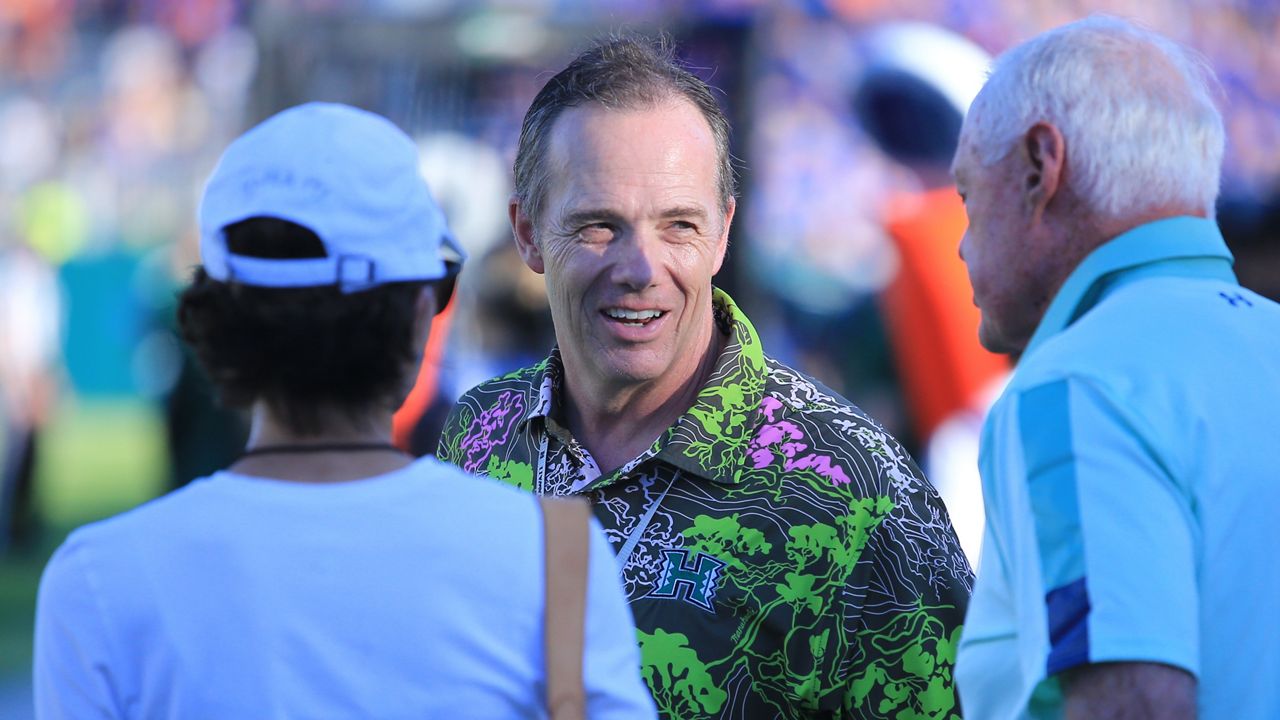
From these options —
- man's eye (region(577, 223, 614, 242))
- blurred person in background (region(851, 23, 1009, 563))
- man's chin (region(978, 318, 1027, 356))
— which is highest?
man's eye (region(577, 223, 614, 242))

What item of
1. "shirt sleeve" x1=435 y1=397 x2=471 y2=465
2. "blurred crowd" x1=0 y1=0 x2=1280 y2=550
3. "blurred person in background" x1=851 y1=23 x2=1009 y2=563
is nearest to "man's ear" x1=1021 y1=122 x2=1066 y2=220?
"shirt sleeve" x1=435 y1=397 x2=471 y2=465

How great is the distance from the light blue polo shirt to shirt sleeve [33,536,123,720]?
3.30ft

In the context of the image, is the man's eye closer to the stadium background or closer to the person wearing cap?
the person wearing cap

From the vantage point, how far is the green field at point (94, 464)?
12594 mm

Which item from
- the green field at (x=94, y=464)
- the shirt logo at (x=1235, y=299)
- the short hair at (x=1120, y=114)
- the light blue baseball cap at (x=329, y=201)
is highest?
the short hair at (x=1120, y=114)

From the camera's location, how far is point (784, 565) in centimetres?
245

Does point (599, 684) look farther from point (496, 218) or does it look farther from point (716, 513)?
point (496, 218)

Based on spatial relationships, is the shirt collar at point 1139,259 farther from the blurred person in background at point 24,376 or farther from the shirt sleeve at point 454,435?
the blurred person in background at point 24,376

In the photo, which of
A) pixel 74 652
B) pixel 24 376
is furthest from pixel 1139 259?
pixel 24 376

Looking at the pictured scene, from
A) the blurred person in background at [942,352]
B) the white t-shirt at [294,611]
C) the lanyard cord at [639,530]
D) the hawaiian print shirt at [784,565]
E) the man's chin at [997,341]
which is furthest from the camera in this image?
the blurred person in background at [942,352]

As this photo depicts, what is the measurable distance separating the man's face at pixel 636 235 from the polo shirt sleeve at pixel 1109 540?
3.70ft

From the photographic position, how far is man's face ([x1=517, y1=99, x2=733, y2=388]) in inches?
107

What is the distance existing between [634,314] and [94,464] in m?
11.4

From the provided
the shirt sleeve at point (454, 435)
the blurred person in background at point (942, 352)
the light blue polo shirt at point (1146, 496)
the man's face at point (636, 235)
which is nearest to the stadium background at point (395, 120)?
the blurred person in background at point (942, 352)
